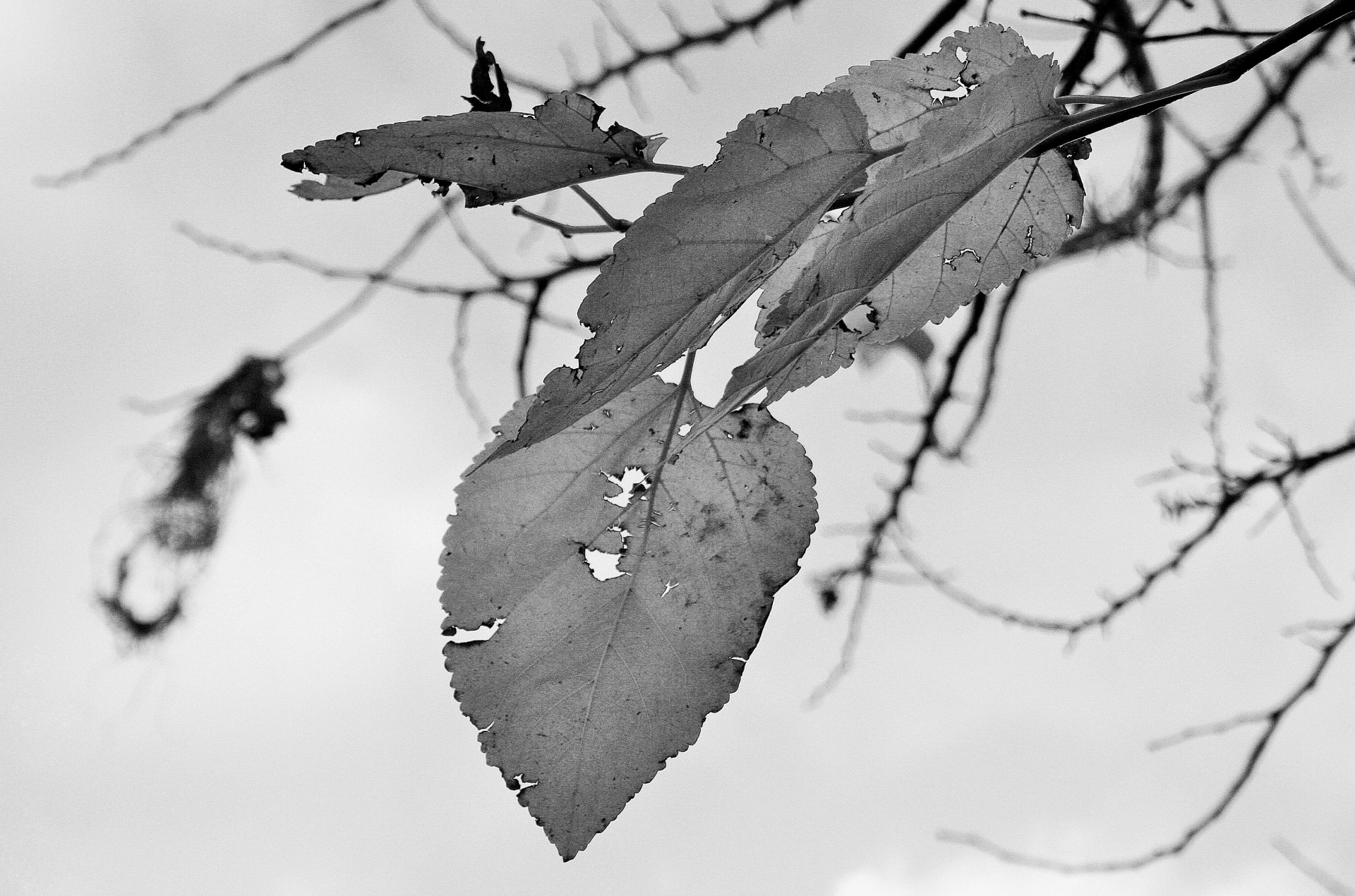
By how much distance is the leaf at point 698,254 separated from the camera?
28 centimetres

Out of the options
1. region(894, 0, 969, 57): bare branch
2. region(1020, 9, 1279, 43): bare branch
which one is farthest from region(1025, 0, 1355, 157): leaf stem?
region(894, 0, 969, 57): bare branch

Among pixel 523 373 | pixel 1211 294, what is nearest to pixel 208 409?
pixel 523 373

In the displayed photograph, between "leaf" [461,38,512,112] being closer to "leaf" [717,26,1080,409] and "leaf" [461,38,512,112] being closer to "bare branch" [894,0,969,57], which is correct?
"leaf" [717,26,1080,409]

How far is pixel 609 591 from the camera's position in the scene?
1.26 ft

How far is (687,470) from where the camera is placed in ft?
1.32

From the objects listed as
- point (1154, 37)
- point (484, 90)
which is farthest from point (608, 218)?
point (1154, 37)

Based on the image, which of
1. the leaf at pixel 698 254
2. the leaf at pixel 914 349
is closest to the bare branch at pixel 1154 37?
the leaf at pixel 914 349

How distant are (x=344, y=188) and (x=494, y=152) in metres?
0.09

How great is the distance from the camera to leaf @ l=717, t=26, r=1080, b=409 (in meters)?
0.28

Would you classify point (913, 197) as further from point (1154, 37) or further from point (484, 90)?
point (1154, 37)

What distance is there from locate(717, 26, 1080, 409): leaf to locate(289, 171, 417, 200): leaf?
16 cm

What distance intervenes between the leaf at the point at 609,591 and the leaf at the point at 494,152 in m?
0.08

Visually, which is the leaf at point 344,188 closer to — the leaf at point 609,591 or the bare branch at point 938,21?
Answer: the leaf at point 609,591

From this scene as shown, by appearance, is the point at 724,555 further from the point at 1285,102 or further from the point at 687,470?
the point at 1285,102
